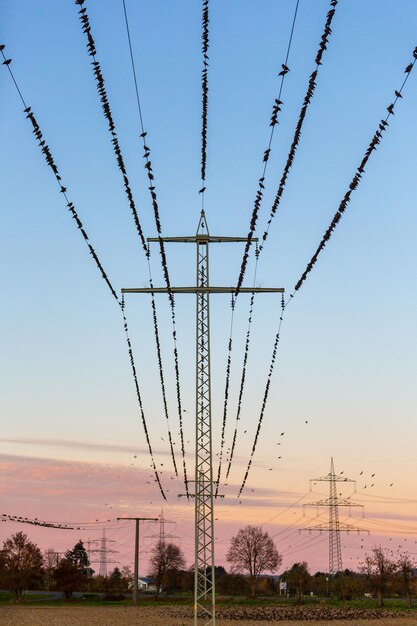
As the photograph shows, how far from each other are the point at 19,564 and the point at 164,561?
90.3 ft

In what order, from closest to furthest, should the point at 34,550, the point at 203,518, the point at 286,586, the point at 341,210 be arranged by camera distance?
the point at 341,210
the point at 203,518
the point at 34,550
the point at 286,586

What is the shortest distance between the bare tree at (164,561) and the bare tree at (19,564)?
885 inches

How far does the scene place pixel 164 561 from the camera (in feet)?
477

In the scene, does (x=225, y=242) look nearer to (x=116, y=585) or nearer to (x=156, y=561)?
(x=156, y=561)

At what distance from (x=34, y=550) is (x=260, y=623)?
68.7 meters

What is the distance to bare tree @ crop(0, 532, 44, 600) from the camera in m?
127

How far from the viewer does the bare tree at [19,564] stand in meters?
127

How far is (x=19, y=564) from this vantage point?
127312 mm

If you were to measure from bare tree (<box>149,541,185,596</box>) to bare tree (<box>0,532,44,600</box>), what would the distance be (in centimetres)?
2247

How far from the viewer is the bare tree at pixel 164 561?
144375 millimetres

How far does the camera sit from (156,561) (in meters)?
145

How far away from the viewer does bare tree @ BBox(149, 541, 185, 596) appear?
5684 inches

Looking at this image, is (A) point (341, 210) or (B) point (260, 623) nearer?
(A) point (341, 210)

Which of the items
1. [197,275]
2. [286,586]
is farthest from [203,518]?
[286,586]
